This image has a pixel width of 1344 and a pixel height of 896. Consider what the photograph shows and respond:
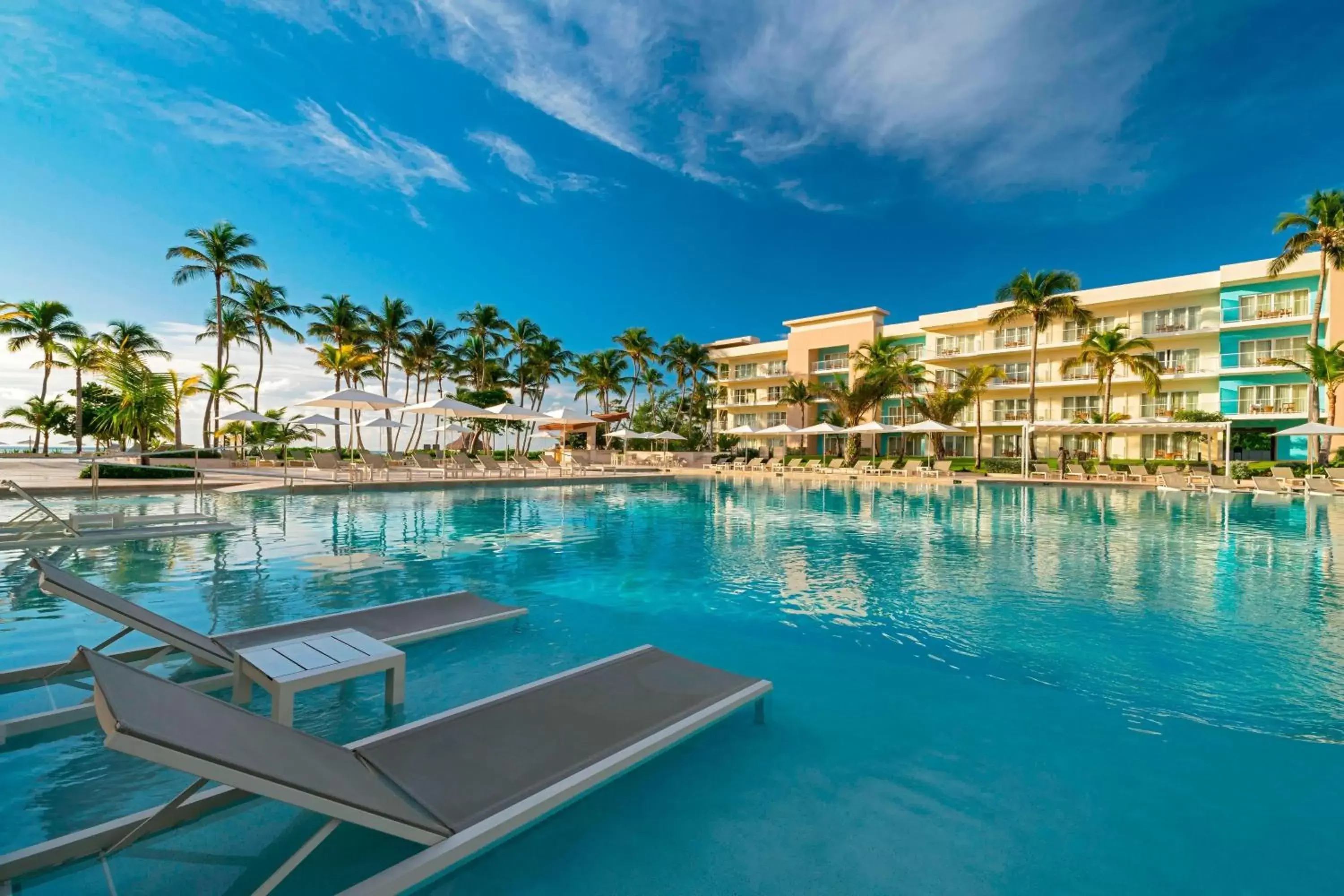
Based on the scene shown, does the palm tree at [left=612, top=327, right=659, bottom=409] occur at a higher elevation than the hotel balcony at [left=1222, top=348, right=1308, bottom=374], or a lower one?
higher

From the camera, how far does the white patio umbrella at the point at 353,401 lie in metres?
16.3

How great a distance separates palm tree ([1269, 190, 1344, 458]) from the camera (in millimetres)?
25766

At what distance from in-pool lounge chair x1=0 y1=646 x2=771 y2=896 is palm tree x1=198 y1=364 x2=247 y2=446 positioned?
118ft

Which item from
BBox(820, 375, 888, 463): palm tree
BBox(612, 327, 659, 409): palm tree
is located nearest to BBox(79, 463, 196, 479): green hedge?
BBox(820, 375, 888, 463): palm tree

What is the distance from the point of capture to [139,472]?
734 inches

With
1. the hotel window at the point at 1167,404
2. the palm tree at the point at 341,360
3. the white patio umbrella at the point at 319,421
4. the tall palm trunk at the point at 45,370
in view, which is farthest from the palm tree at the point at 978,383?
the tall palm trunk at the point at 45,370

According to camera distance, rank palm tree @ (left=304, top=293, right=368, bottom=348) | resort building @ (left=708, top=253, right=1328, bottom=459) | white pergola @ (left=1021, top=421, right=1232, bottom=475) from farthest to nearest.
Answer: palm tree @ (left=304, top=293, right=368, bottom=348)
resort building @ (left=708, top=253, right=1328, bottom=459)
white pergola @ (left=1021, top=421, right=1232, bottom=475)

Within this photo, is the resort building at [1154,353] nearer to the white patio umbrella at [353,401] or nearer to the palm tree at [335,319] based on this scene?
the white patio umbrella at [353,401]

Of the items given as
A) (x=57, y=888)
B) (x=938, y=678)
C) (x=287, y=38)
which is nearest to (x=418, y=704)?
(x=57, y=888)

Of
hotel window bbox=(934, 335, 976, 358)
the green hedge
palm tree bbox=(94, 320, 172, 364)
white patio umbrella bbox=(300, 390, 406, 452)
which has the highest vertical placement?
hotel window bbox=(934, 335, 976, 358)

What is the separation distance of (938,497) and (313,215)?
90.7 feet

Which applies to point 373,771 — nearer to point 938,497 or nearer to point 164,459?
point 938,497

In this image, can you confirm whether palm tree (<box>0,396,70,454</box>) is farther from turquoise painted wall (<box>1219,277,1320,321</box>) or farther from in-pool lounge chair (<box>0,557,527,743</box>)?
turquoise painted wall (<box>1219,277,1320,321</box>)

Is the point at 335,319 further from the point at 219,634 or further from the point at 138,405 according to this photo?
the point at 219,634
